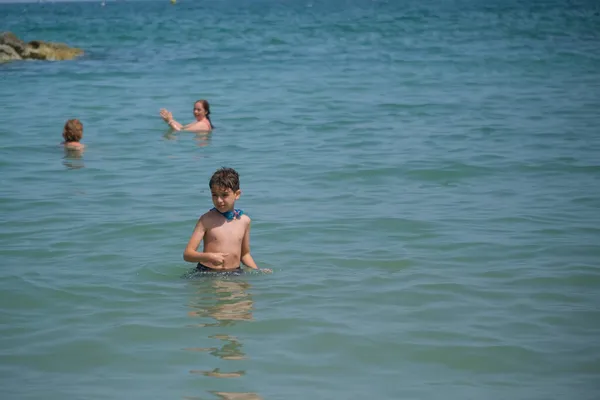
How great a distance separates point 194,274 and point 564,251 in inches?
133

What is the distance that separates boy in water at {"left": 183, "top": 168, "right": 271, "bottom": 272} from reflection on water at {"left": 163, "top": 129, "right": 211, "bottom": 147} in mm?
6910

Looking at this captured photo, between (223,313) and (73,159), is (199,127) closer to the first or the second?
(73,159)

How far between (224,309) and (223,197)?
89cm

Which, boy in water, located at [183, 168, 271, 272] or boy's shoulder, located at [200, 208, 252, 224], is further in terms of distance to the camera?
boy's shoulder, located at [200, 208, 252, 224]

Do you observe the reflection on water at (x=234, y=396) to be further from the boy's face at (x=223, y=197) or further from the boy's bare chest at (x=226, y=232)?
the boy's bare chest at (x=226, y=232)

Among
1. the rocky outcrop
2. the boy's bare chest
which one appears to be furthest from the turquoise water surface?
the rocky outcrop

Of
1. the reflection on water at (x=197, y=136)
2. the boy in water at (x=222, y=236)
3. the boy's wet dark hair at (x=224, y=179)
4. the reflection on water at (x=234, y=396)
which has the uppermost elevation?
the reflection on water at (x=197, y=136)

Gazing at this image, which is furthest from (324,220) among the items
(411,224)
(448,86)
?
(448,86)

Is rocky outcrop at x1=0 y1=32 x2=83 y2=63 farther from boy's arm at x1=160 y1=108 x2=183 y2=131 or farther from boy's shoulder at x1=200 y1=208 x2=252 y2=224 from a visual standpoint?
boy's shoulder at x1=200 y1=208 x2=252 y2=224

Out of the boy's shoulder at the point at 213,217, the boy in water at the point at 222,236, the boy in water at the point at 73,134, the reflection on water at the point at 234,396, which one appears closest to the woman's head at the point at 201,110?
the boy in water at the point at 73,134

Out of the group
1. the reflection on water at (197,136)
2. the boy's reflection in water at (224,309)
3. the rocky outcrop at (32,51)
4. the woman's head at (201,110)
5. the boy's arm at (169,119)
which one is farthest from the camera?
the rocky outcrop at (32,51)

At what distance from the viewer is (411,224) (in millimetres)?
8844

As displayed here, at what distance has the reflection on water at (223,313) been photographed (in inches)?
210

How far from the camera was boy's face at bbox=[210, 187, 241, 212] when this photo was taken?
21.8 ft
